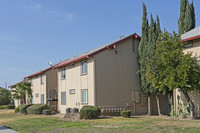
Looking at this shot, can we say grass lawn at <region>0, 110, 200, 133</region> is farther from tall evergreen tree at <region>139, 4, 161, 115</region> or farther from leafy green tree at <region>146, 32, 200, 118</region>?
tall evergreen tree at <region>139, 4, 161, 115</region>

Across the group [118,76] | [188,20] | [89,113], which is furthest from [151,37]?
[89,113]

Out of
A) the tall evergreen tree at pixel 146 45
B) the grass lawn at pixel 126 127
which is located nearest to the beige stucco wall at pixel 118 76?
the tall evergreen tree at pixel 146 45

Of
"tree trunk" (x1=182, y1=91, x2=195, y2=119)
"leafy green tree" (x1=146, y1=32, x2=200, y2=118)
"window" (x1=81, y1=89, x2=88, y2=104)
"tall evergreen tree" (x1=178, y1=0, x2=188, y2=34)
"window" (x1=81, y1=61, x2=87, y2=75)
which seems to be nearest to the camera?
"leafy green tree" (x1=146, y1=32, x2=200, y2=118)

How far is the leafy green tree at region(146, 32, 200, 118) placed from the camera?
15.3m

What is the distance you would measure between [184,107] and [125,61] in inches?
304

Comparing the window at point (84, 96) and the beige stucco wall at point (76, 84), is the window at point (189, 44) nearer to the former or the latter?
the beige stucco wall at point (76, 84)

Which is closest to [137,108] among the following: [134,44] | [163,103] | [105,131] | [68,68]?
[163,103]

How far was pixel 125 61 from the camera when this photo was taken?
23.1 meters

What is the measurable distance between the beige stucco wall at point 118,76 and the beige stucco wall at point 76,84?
68 centimetres

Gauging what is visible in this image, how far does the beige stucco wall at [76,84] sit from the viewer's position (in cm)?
2162

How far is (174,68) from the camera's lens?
15867 millimetres

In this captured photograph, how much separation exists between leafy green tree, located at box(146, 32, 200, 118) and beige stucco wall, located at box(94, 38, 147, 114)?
557 cm

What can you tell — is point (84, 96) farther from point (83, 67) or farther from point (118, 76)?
point (118, 76)

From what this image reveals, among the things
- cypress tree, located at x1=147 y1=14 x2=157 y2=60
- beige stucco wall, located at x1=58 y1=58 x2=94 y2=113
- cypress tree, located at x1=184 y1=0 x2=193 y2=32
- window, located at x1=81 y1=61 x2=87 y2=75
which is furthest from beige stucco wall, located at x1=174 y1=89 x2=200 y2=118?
cypress tree, located at x1=184 y1=0 x2=193 y2=32
